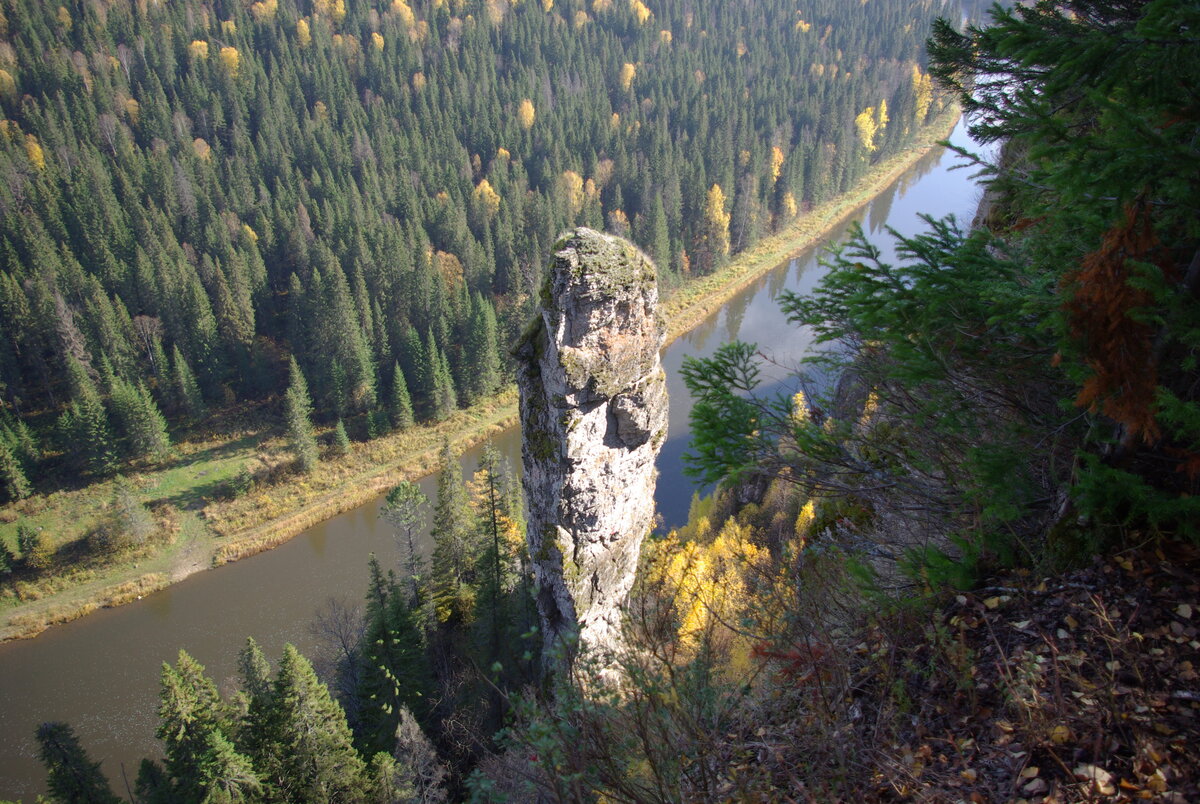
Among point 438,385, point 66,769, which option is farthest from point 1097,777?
point 438,385

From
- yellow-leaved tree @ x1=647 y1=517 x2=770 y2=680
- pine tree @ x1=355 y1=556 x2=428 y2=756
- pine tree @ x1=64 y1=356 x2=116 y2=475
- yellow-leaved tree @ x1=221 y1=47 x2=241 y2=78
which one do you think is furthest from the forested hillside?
yellow-leaved tree @ x1=647 y1=517 x2=770 y2=680

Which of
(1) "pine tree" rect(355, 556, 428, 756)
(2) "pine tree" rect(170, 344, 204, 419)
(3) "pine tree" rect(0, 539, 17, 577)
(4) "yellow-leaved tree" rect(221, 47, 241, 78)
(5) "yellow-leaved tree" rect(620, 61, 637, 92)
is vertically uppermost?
(4) "yellow-leaved tree" rect(221, 47, 241, 78)

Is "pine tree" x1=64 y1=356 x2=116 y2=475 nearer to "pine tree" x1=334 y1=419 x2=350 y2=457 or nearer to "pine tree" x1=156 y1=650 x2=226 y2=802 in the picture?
"pine tree" x1=334 y1=419 x2=350 y2=457

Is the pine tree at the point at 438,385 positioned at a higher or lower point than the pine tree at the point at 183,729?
lower

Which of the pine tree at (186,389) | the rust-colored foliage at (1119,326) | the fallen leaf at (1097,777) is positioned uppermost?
the rust-colored foliage at (1119,326)

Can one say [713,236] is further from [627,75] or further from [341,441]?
[627,75]

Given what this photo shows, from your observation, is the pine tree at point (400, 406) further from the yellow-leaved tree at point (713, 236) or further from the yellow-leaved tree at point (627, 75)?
the yellow-leaved tree at point (627, 75)

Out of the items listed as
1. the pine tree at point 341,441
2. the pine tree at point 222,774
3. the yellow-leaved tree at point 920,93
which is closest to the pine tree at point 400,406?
the pine tree at point 341,441
